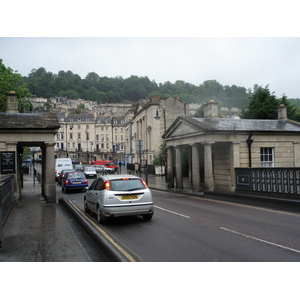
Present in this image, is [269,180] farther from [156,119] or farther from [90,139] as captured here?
[90,139]

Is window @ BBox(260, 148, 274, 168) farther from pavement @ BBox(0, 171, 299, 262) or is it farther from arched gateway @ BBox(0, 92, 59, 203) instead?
pavement @ BBox(0, 171, 299, 262)

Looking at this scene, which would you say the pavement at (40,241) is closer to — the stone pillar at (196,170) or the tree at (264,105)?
the stone pillar at (196,170)

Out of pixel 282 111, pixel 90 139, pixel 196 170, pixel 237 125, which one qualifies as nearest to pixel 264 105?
pixel 282 111

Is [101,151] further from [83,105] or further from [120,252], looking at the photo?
[120,252]

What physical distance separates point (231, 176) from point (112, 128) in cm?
9122

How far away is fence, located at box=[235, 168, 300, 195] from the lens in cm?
1250

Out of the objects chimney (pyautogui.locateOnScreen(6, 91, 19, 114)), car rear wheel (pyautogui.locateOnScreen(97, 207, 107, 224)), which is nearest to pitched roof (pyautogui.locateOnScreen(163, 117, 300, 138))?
car rear wheel (pyautogui.locateOnScreen(97, 207, 107, 224))

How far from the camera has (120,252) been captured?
6.61 meters

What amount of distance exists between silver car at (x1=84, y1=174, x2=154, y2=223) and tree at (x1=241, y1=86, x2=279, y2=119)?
31424 mm

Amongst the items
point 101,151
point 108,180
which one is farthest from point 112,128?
point 108,180

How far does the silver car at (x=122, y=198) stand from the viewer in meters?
9.89

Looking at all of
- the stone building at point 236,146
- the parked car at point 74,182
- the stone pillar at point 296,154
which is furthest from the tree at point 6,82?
the stone pillar at point 296,154

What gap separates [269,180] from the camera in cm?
1406

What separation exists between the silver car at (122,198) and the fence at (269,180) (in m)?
6.18
